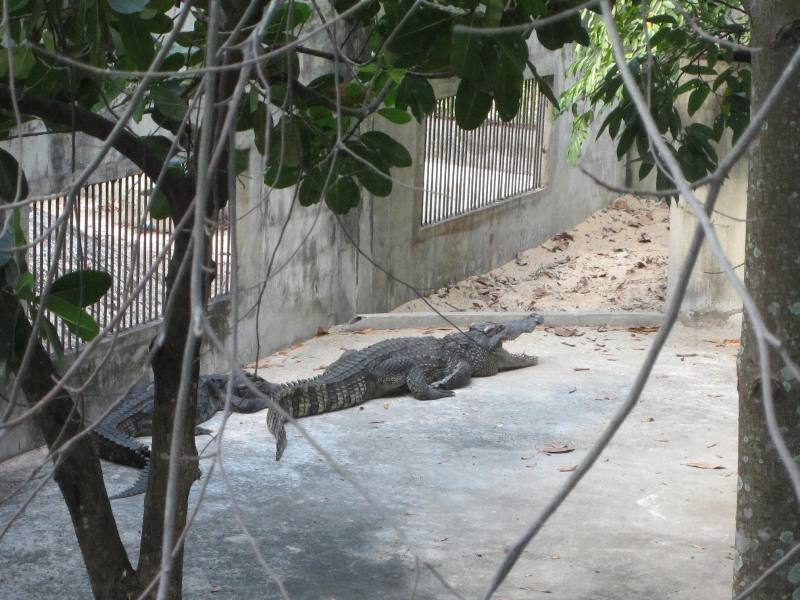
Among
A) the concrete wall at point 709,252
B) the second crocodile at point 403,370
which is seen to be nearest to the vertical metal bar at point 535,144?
the concrete wall at point 709,252

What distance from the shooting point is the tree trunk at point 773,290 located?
279 cm

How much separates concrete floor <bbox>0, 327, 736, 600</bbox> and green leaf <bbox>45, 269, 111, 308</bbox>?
229 cm

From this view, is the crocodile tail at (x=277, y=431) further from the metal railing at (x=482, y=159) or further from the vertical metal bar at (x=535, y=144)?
the vertical metal bar at (x=535, y=144)

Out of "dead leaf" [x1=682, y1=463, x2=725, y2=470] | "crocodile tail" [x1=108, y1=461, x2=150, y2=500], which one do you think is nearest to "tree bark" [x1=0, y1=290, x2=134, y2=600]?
"crocodile tail" [x1=108, y1=461, x2=150, y2=500]

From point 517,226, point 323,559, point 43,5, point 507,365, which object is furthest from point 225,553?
point 517,226

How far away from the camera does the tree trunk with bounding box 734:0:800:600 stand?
9.15ft

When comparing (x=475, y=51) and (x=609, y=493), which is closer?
(x=475, y=51)

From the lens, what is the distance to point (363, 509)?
5.59 metres

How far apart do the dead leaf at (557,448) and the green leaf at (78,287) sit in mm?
4432

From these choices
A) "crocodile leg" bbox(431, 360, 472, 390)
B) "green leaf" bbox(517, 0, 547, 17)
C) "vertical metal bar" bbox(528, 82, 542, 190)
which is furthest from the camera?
"vertical metal bar" bbox(528, 82, 542, 190)

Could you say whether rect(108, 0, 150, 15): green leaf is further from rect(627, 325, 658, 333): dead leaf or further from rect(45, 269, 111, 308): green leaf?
rect(627, 325, 658, 333): dead leaf

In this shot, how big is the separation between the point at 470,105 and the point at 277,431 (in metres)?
4.02

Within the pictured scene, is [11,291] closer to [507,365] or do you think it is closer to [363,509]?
[363,509]

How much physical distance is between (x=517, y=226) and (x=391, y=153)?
391 inches
